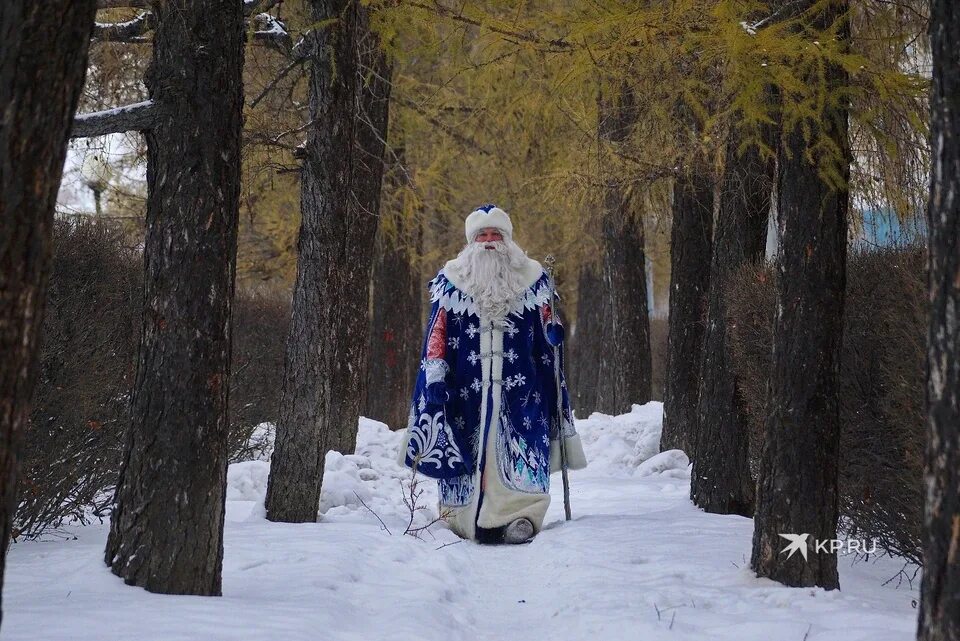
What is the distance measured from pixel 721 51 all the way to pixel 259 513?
3.90 metres

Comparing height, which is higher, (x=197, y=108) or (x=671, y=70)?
(x=671, y=70)

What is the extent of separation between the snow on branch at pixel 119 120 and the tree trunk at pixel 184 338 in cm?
5

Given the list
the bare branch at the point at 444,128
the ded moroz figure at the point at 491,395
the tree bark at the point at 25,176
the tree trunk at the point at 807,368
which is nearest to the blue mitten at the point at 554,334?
the ded moroz figure at the point at 491,395

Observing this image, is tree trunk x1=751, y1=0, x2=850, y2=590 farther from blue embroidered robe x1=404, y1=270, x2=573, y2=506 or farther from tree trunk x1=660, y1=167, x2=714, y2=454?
tree trunk x1=660, y1=167, x2=714, y2=454

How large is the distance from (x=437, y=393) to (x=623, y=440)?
465 cm

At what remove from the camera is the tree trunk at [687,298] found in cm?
941

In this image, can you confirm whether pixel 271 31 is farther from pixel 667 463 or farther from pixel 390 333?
pixel 390 333

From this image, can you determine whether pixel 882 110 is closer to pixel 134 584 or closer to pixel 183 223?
pixel 183 223

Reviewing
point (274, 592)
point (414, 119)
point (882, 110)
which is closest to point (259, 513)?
point (274, 592)

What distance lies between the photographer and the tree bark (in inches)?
93.5

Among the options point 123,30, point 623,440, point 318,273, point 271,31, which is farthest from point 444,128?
point 123,30

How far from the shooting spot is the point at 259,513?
21.6 ft

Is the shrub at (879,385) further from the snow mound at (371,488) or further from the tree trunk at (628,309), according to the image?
the tree trunk at (628,309)

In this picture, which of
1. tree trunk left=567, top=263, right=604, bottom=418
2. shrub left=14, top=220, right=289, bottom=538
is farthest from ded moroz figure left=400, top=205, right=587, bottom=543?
tree trunk left=567, top=263, right=604, bottom=418
